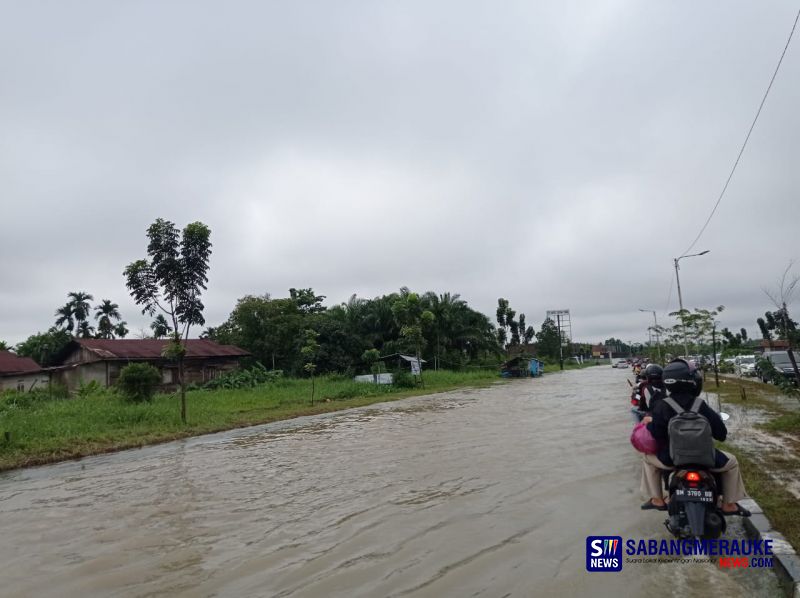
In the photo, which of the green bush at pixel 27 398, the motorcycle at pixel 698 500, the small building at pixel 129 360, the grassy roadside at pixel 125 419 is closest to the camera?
the motorcycle at pixel 698 500

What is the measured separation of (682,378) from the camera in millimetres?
4473

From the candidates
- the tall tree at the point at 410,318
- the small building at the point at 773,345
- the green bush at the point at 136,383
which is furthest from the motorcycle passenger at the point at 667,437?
the tall tree at the point at 410,318

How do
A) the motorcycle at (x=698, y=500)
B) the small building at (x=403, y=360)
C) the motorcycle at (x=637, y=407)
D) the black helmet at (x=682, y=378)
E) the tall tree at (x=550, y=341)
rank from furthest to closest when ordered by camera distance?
the tall tree at (x=550, y=341)
the small building at (x=403, y=360)
the motorcycle at (x=637, y=407)
the black helmet at (x=682, y=378)
the motorcycle at (x=698, y=500)

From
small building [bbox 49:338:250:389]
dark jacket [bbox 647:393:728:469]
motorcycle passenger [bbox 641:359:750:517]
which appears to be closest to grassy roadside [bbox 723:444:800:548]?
motorcycle passenger [bbox 641:359:750:517]

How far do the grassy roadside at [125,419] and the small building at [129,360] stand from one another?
21.3 ft

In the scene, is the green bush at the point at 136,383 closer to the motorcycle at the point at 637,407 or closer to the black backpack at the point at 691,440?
the motorcycle at the point at 637,407

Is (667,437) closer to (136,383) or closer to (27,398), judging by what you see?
(136,383)

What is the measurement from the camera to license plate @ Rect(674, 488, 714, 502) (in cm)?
417

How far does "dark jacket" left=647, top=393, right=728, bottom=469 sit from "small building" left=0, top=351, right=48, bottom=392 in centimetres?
3255

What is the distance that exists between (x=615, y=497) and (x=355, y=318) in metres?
40.3

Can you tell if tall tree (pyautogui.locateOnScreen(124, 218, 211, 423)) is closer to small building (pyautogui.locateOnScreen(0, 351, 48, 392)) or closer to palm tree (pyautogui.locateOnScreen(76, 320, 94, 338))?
small building (pyautogui.locateOnScreen(0, 351, 48, 392))

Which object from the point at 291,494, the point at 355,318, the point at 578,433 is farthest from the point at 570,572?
the point at 355,318

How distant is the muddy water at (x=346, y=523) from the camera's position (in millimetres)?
4227

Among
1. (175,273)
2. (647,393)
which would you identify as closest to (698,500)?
(647,393)
